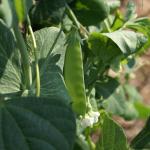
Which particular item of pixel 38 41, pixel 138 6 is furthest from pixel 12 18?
pixel 138 6

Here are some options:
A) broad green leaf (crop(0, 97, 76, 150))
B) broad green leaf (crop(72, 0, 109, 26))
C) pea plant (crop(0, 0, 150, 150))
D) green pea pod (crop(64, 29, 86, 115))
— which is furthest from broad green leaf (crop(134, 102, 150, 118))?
broad green leaf (crop(0, 97, 76, 150))

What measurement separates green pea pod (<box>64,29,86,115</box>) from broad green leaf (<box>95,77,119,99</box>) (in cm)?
54

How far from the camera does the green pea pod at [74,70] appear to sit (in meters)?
0.99

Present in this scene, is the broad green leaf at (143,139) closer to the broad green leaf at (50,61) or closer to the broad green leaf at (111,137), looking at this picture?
the broad green leaf at (111,137)

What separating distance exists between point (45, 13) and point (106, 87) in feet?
1.31

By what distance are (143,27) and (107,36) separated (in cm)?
A: 18

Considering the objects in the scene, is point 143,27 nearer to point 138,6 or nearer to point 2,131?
point 2,131

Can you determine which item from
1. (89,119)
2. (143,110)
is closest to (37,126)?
(89,119)

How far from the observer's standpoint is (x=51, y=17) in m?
1.27

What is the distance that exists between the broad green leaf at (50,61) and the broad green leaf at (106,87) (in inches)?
19.2

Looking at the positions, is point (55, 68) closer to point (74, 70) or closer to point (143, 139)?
point (74, 70)

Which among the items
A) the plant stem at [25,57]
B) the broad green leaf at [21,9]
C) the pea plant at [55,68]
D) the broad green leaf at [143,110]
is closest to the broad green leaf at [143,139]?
the pea plant at [55,68]

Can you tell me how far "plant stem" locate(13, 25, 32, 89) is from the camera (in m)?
0.90

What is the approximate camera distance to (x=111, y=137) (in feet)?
3.49
